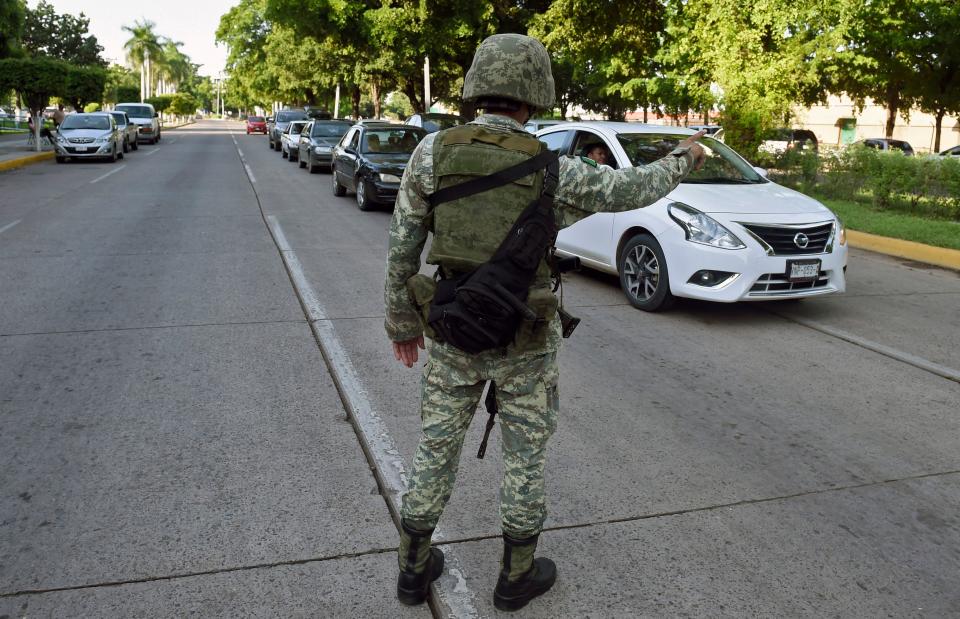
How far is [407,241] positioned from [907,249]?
1005cm

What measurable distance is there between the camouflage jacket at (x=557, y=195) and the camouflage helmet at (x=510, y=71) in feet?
0.29

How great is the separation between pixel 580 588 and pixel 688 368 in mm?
2925

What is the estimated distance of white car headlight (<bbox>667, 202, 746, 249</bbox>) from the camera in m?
6.71

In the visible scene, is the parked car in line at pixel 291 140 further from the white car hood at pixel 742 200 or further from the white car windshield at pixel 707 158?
the white car hood at pixel 742 200

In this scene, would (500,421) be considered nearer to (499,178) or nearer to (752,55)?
(499,178)

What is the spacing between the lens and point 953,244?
35.4 ft

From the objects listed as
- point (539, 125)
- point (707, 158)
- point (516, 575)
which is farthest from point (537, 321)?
point (539, 125)

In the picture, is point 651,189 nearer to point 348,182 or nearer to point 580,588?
point 580,588

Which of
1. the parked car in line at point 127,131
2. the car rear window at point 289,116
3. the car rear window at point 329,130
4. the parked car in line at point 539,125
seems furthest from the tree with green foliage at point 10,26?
the parked car in line at point 539,125

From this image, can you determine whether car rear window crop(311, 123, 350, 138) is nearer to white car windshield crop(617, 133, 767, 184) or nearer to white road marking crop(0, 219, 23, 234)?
white road marking crop(0, 219, 23, 234)

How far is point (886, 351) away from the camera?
626 centimetres

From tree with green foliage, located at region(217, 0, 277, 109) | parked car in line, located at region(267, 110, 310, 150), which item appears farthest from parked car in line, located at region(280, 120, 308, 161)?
tree with green foliage, located at region(217, 0, 277, 109)

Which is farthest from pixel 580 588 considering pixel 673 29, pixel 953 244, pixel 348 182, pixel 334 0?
pixel 334 0

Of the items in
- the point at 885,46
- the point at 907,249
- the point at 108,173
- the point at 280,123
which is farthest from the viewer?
the point at 280,123
